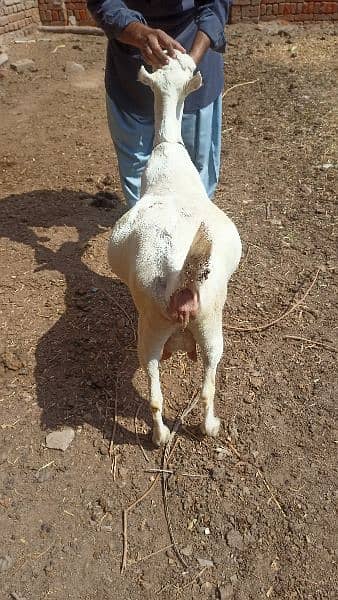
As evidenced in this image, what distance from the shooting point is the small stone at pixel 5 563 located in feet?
7.16

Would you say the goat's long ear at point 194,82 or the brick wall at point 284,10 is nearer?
the goat's long ear at point 194,82

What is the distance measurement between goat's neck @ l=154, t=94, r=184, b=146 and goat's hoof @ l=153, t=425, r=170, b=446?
53.7 inches

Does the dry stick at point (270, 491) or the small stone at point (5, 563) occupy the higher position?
the small stone at point (5, 563)

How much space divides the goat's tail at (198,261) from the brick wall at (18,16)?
7.13 meters

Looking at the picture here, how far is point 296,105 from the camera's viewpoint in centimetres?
589

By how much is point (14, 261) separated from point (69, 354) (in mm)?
1056

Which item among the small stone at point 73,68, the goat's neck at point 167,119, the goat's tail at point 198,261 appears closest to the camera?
the goat's tail at point 198,261

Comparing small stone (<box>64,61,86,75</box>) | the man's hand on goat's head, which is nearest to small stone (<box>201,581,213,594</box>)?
the man's hand on goat's head

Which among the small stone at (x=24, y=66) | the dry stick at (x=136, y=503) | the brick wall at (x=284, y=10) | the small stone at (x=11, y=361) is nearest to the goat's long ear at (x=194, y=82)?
the dry stick at (x=136, y=503)

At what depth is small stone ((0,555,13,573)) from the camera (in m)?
2.18

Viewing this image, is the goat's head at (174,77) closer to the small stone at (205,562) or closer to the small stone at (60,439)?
the small stone at (60,439)

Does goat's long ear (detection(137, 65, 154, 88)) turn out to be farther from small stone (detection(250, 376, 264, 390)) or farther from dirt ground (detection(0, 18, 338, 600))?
small stone (detection(250, 376, 264, 390))

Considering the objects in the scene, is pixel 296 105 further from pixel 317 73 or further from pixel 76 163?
pixel 76 163

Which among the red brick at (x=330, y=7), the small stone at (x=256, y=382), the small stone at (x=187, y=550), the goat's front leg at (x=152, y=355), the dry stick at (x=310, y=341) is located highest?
the goat's front leg at (x=152, y=355)
